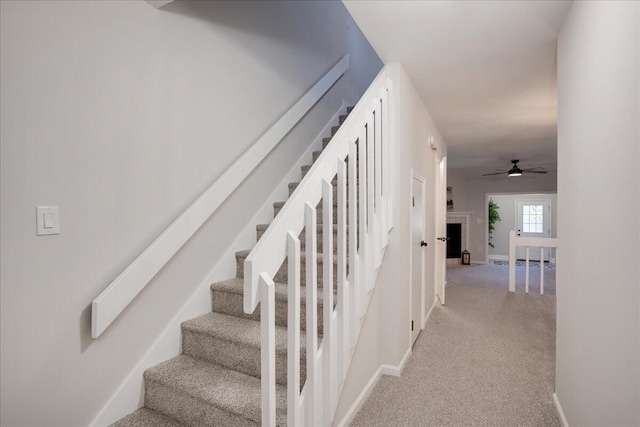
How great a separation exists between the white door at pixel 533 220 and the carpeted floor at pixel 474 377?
7.78m

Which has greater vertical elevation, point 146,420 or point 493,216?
point 493,216

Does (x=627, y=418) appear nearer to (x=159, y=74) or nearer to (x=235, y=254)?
(x=235, y=254)

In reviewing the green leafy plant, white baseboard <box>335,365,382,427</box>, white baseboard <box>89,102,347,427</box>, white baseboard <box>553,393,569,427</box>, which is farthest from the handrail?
the green leafy plant

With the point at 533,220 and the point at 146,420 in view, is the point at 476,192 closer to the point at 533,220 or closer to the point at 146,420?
the point at 533,220

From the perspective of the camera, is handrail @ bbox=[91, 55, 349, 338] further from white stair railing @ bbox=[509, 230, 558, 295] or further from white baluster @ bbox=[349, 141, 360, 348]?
white stair railing @ bbox=[509, 230, 558, 295]

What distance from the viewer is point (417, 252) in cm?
320

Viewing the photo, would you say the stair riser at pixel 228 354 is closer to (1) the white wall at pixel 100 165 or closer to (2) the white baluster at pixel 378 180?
(1) the white wall at pixel 100 165

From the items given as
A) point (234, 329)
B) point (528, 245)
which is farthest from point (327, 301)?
point (528, 245)

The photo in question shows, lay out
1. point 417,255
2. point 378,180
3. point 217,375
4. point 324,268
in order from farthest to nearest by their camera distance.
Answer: point 417,255, point 378,180, point 217,375, point 324,268

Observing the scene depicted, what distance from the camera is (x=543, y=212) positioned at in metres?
10.5

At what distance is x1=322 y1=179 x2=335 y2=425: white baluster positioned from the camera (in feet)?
4.77

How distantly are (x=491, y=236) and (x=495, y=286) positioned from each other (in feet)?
18.2

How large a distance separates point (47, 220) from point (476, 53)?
2.63 m

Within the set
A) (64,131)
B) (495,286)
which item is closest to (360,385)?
(64,131)
